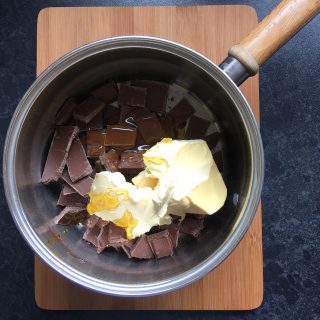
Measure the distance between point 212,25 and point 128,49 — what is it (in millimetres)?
266

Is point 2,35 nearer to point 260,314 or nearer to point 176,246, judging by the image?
point 176,246

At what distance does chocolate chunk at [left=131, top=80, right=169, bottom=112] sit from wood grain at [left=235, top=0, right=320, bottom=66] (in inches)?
11.9

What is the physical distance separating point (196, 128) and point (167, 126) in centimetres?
7

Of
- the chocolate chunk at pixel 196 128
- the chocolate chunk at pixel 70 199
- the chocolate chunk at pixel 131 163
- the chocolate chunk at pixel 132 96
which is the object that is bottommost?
the chocolate chunk at pixel 70 199

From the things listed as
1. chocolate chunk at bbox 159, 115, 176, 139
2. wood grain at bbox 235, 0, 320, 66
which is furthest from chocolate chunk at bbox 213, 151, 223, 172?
wood grain at bbox 235, 0, 320, 66

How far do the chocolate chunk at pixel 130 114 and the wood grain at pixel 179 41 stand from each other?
185 mm

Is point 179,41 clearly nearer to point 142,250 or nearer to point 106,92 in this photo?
point 106,92

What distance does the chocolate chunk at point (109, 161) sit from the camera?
124cm

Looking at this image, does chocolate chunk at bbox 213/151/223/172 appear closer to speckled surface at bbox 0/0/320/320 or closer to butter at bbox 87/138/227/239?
butter at bbox 87/138/227/239

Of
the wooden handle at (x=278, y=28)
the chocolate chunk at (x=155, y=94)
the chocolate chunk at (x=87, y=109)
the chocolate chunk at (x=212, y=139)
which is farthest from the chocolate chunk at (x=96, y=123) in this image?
the wooden handle at (x=278, y=28)

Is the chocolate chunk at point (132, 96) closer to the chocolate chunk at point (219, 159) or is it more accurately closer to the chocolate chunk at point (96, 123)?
the chocolate chunk at point (96, 123)

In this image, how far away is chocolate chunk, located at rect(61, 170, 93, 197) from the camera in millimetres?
1222

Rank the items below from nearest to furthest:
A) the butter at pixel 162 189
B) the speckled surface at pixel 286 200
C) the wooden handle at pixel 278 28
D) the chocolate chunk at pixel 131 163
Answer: the wooden handle at pixel 278 28 < the butter at pixel 162 189 < the chocolate chunk at pixel 131 163 < the speckled surface at pixel 286 200

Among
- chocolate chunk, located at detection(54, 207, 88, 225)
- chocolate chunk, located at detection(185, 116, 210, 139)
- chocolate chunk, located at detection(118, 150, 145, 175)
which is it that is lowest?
chocolate chunk, located at detection(54, 207, 88, 225)
